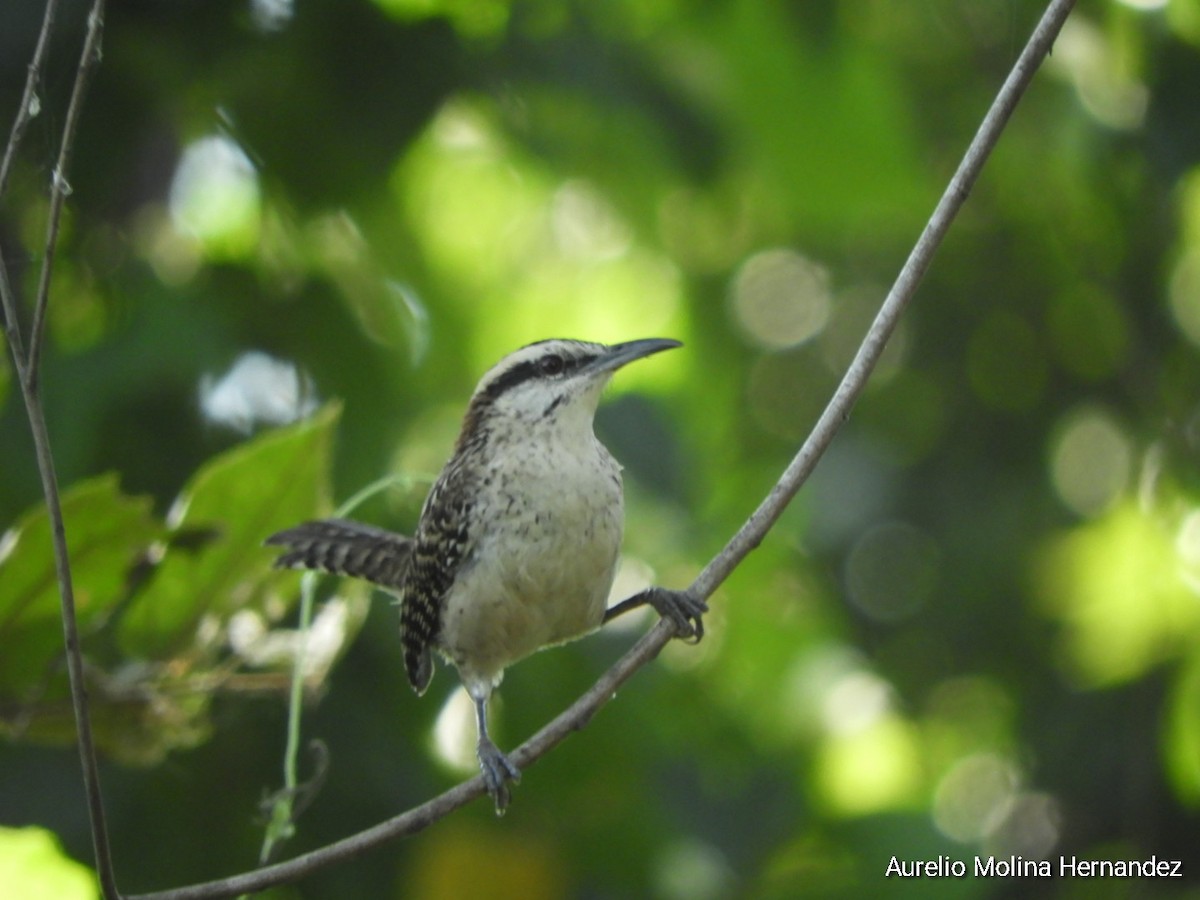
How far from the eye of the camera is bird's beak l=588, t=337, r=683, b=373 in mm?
3037

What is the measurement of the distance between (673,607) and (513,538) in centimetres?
38

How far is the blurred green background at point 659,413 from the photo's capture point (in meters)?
3.04

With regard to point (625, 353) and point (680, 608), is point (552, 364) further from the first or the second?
point (680, 608)

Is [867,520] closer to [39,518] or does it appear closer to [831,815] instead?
[831,815]

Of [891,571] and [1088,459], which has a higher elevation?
[1088,459]

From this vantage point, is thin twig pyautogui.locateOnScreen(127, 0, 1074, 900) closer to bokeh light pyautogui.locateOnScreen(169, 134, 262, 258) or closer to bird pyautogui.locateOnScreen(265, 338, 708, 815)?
bird pyautogui.locateOnScreen(265, 338, 708, 815)

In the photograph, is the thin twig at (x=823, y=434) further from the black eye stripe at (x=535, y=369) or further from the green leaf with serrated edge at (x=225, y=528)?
the black eye stripe at (x=535, y=369)

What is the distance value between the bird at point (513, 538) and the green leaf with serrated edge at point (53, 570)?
357 mm

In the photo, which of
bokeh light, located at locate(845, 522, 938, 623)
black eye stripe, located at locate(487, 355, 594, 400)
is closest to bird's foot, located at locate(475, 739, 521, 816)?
black eye stripe, located at locate(487, 355, 594, 400)

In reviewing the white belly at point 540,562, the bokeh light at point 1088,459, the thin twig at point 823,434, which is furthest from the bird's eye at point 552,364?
the bokeh light at point 1088,459

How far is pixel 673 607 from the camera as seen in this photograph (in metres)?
2.75

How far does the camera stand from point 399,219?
4039 millimetres

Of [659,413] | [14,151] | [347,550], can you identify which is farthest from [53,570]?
[659,413]

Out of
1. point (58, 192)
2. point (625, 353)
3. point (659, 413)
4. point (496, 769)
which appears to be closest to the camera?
point (58, 192)
